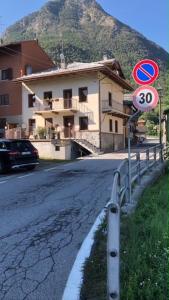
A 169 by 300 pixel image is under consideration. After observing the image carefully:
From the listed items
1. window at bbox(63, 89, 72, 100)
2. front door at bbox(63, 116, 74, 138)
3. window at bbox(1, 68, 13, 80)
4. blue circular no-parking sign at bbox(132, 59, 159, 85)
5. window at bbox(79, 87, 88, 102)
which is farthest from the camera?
window at bbox(1, 68, 13, 80)

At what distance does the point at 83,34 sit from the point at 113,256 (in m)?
119

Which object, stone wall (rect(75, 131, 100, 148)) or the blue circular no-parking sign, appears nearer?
the blue circular no-parking sign

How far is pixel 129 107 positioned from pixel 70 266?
5071cm

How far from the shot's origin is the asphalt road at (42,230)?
4465 mm

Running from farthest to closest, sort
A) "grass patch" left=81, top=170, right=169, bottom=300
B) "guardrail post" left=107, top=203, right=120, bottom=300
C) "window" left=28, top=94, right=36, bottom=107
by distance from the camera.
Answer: "window" left=28, top=94, right=36, bottom=107 → "grass patch" left=81, top=170, right=169, bottom=300 → "guardrail post" left=107, top=203, right=120, bottom=300

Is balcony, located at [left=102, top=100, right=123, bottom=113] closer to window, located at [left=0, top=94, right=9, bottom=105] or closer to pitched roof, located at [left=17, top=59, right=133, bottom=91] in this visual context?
pitched roof, located at [left=17, top=59, right=133, bottom=91]

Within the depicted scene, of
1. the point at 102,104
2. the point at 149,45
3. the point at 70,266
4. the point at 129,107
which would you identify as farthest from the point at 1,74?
the point at 149,45

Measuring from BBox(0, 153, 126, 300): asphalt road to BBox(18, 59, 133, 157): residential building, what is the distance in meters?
22.0

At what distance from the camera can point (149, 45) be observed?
108875 millimetres

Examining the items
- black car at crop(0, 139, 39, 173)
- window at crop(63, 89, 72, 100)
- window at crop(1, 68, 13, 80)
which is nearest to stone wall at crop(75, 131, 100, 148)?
window at crop(63, 89, 72, 100)

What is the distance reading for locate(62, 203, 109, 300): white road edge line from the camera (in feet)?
13.3

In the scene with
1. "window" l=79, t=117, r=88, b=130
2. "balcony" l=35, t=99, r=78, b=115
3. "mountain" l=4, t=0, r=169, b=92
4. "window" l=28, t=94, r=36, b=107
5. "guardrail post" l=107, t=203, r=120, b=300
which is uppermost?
"mountain" l=4, t=0, r=169, b=92

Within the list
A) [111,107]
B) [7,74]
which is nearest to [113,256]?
[111,107]

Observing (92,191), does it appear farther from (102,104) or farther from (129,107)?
(129,107)
